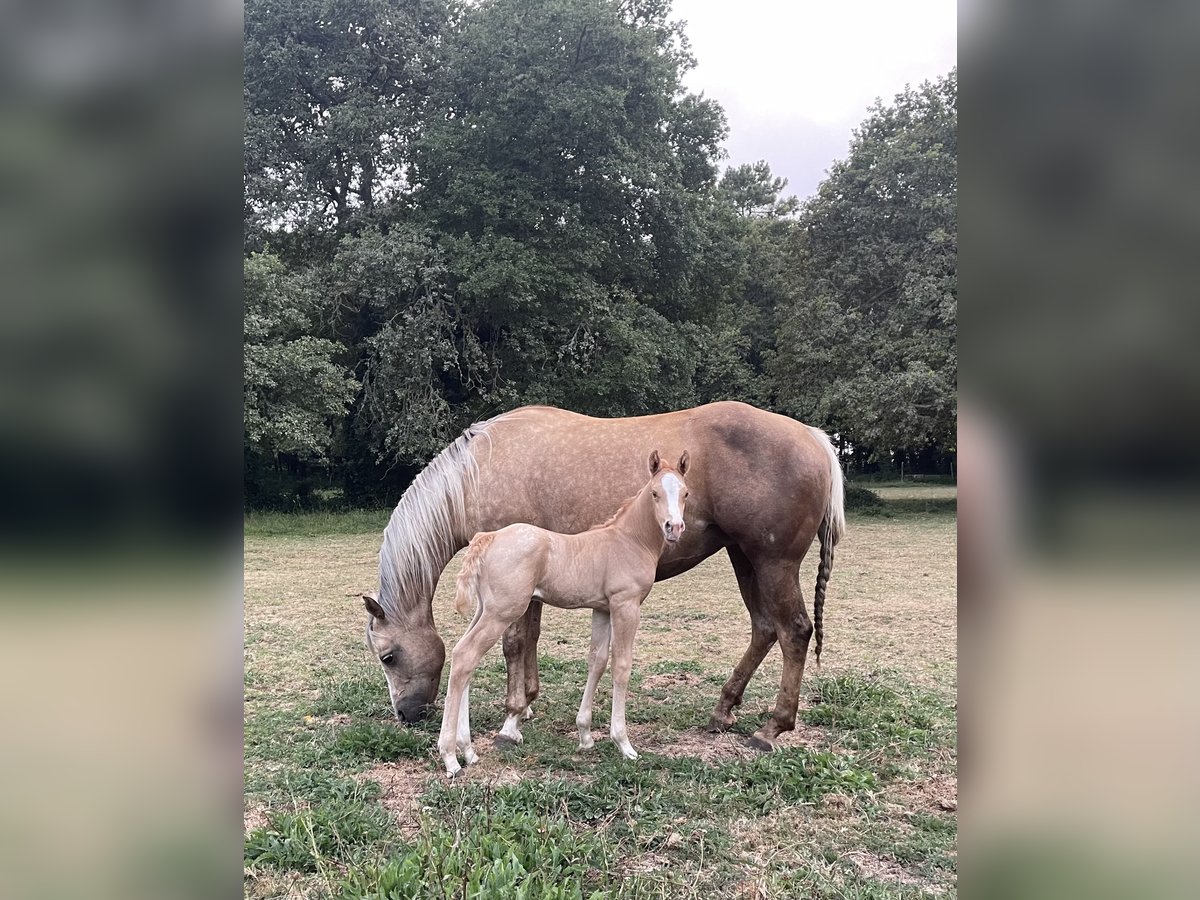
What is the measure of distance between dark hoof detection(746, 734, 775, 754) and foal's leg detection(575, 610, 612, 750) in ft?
3.18

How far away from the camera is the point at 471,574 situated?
401 cm

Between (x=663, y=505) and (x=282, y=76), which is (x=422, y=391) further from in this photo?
(x=663, y=505)

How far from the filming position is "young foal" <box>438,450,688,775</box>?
398 cm

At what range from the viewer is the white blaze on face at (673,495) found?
3.72 metres

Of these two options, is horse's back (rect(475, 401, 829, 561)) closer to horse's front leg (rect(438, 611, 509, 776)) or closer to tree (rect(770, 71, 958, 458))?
horse's front leg (rect(438, 611, 509, 776))

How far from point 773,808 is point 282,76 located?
2127cm

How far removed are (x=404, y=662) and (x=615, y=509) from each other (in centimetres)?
170

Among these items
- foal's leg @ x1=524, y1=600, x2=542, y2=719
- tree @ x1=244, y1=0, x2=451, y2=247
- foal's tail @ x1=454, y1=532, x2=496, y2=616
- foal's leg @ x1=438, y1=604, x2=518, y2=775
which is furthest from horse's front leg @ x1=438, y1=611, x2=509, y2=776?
tree @ x1=244, y1=0, x2=451, y2=247

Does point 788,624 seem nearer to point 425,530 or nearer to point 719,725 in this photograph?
point 719,725

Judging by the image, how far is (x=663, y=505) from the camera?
12.5 feet
